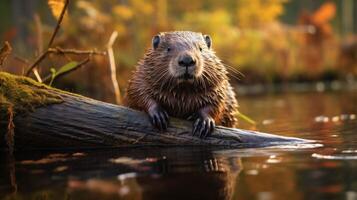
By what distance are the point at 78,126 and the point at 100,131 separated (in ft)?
0.58

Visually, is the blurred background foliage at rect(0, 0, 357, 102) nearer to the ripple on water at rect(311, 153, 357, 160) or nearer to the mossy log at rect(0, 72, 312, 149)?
the mossy log at rect(0, 72, 312, 149)

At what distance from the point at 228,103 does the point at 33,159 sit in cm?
205

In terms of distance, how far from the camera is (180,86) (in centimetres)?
564

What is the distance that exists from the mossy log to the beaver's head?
394 millimetres

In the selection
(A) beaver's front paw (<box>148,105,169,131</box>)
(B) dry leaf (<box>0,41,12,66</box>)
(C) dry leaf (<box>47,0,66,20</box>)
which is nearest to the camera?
(A) beaver's front paw (<box>148,105,169,131</box>)

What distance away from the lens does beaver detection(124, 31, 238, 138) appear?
535 centimetres

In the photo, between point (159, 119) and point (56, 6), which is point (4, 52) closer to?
point (56, 6)

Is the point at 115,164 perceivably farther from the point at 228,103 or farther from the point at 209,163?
the point at 228,103

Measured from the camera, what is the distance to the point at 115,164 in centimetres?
438

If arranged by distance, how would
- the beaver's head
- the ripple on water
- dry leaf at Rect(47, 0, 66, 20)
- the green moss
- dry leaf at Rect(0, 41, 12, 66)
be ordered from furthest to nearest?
1. dry leaf at Rect(47, 0, 66, 20)
2. dry leaf at Rect(0, 41, 12, 66)
3. the beaver's head
4. the green moss
5. the ripple on water

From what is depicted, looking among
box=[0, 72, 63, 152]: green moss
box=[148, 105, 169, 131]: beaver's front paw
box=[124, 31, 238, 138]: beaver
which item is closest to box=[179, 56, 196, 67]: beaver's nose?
box=[124, 31, 238, 138]: beaver

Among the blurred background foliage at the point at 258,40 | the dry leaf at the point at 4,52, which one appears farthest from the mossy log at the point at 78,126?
the blurred background foliage at the point at 258,40

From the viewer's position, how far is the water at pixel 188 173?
10.6 feet

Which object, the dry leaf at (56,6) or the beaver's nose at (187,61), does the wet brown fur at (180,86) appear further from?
the dry leaf at (56,6)
